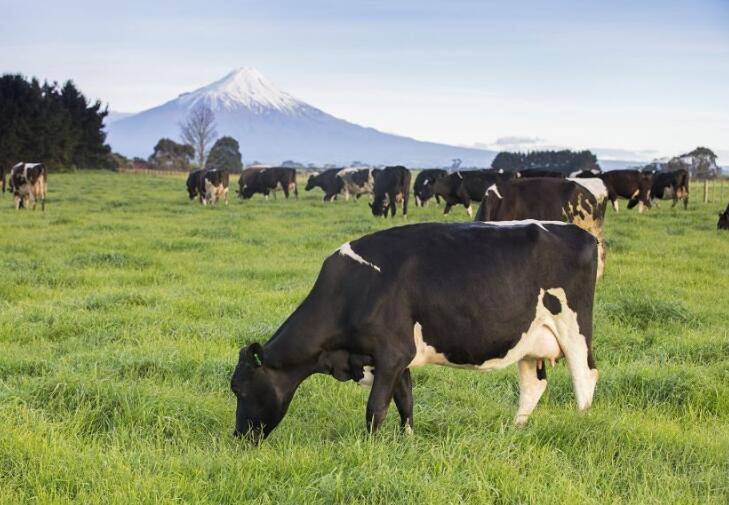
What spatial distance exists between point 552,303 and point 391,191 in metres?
19.9

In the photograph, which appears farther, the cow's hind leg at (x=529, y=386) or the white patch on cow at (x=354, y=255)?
the cow's hind leg at (x=529, y=386)

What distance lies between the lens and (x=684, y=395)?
5.87 m

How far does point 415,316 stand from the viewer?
4.70 metres

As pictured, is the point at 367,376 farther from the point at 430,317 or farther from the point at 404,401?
the point at 430,317

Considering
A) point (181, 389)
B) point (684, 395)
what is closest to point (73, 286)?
point (181, 389)

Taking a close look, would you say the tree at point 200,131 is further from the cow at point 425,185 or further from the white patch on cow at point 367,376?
the white patch on cow at point 367,376

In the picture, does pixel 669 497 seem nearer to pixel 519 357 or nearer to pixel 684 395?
pixel 519 357

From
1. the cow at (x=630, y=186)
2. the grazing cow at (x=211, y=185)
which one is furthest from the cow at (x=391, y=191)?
the grazing cow at (x=211, y=185)

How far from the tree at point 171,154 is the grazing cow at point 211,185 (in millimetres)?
57448

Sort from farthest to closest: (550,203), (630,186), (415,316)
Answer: (630,186)
(550,203)
(415,316)

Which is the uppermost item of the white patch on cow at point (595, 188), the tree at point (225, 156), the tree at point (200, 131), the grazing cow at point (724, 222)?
the tree at point (200, 131)

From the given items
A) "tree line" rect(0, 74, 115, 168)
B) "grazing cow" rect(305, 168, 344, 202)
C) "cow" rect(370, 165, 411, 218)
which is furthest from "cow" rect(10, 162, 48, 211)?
"tree line" rect(0, 74, 115, 168)

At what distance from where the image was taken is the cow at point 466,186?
2569 centimetres

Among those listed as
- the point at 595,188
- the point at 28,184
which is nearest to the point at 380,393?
the point at 595,188
